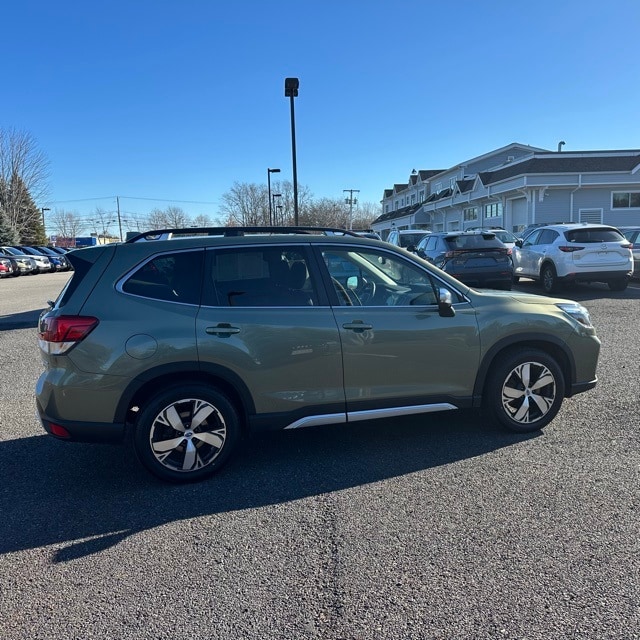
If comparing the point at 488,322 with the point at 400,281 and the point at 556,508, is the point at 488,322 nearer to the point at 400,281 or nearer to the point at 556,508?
the point at 400,281

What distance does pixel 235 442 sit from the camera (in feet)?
12.8

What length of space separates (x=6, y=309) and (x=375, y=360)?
1351 cm

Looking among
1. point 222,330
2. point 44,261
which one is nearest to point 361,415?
point 222,330

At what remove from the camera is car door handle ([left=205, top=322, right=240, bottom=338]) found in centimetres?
374

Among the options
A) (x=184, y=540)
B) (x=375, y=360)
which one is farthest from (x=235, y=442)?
(x=375, y=360)

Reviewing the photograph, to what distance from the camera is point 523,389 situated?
445cm

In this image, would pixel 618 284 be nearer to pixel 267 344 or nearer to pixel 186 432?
pixel 267 344

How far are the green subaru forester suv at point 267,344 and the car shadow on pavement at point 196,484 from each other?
251 mm

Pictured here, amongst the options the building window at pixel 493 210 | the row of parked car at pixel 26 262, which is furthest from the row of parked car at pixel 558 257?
the row of parked car at pixel 26 262

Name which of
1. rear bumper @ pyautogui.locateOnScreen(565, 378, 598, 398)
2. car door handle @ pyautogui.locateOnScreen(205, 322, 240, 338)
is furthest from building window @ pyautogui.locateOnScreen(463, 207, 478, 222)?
car door handle @ pyautogui.locateOnScreen(205, 322, 240, 338)

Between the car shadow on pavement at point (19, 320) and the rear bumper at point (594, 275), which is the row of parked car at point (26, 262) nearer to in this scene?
the car shadow on pavement at point (19, 320)

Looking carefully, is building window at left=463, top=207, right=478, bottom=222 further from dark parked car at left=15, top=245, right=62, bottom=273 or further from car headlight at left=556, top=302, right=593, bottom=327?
car headlight at left=556, top=302, right=593, bottom=327

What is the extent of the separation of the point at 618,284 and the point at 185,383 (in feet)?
42.8

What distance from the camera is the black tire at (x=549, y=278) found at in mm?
13344
